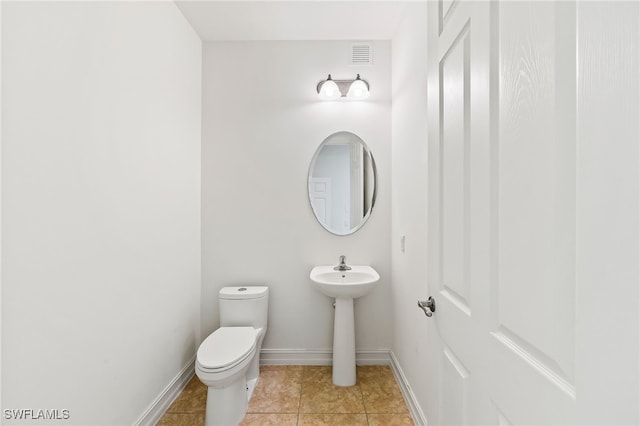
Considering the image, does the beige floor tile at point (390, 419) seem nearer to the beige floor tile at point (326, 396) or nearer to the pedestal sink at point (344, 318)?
the beige floor tile at point (326, 396)

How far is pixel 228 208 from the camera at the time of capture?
7.78 ft

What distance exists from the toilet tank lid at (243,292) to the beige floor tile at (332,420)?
81 centimetres

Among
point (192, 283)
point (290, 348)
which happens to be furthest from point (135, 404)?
point (290, 348)

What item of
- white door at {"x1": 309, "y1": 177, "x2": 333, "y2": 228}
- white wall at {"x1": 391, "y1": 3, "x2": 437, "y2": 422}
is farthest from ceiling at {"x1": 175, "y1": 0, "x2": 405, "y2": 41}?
white door at {"x1": 309, "y1": 177, "x2": 333, "y2": 228}

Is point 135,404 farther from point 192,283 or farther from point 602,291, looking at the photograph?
point 602,291

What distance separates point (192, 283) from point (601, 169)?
2.33 m

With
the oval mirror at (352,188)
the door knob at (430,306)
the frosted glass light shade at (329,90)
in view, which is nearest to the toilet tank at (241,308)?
the oval mirror at (352,188)

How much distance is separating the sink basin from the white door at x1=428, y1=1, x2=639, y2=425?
3.44 ft

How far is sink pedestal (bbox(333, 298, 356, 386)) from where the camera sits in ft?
6.79

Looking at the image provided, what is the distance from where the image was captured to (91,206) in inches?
49.9

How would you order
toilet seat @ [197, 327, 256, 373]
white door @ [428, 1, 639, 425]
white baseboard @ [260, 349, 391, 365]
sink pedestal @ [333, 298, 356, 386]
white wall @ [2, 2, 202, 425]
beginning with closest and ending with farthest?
white door @ [428, 1, 639, 425]
white wall @ [2, 2, 202, 425]
toilet seat @ [197, 327, 256, 373]
sink pedestal @ [333, 298, 356, 386]
white baseboard @ [260, 349, 391, 365]

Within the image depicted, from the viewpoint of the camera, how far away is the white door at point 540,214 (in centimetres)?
37

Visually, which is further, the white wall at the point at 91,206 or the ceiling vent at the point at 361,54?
the ceiling vent at the point at 361,54

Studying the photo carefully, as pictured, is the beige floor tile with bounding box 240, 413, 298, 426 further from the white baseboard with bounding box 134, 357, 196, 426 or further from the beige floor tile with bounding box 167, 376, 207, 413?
the white baseboard with bounding box 134, 357, 196, 426
